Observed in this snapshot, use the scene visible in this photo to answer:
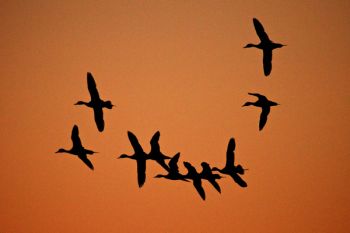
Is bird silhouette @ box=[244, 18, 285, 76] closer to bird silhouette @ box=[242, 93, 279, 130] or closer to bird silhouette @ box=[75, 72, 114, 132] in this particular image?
bird silhouette @ box=[242, 93, 279, 130]

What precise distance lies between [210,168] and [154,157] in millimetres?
2898

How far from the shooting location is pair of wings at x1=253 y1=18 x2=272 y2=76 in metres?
41.8

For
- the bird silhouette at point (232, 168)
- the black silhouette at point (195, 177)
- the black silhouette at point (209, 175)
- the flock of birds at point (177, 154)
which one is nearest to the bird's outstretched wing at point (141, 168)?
the flock of birds at point (177, 154)

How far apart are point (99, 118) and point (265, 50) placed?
8.23 meters

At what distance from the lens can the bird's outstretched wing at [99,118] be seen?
42912 mm

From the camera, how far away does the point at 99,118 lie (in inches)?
1697

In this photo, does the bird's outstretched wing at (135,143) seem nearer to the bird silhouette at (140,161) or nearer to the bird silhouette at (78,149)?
the bird silhouette at (140,161)

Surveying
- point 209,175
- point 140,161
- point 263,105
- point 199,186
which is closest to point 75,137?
point 140,161

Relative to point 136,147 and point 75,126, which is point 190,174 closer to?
point 136,147

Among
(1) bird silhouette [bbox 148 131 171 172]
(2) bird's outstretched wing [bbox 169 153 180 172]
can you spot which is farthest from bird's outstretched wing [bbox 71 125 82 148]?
(2) bird's outstretched wing [bbox 169 153 180 172]

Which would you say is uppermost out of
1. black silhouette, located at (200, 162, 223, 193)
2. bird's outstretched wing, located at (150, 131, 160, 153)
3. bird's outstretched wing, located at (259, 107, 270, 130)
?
bird's outstretched wing, located at (259, 107, 270, 130)

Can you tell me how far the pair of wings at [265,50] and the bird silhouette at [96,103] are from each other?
7223 millimetres

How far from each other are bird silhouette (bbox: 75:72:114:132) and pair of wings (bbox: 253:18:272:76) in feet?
23.7

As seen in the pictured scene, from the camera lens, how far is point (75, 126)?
43.6 m
